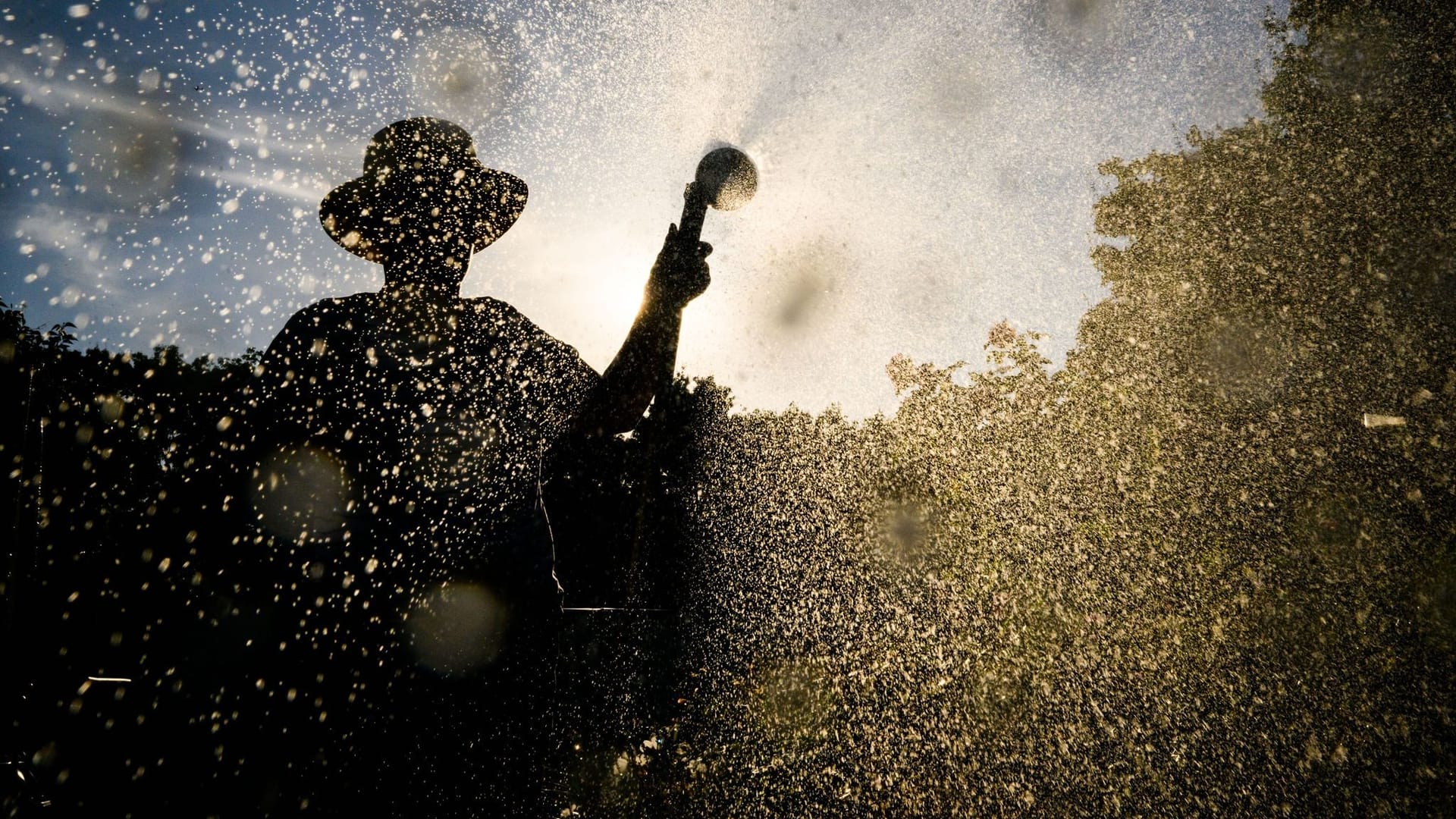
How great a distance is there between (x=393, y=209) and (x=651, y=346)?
Answer: 1615mm

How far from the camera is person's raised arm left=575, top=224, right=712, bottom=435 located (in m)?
3.38

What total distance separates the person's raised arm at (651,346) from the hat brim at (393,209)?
1077mm

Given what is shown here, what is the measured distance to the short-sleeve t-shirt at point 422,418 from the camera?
79.0 inches

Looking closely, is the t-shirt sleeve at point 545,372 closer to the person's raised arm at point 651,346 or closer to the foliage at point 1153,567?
the person's raised arm at point 651,346

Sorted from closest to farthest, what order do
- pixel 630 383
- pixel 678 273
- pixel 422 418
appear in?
pixel 422 418 → pixel 630 383 → pixel 678 273

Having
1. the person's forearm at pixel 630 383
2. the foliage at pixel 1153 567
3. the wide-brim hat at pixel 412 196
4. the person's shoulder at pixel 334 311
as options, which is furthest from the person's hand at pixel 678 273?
the foliage at pixel 1153 567

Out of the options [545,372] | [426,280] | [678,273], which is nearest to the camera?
[426,280]

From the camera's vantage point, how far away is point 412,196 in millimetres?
2592

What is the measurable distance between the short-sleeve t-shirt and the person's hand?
143cm

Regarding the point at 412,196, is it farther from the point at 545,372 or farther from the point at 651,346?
the point at 651,346

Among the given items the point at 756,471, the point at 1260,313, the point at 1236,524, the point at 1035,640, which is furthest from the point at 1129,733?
the point at 756,471

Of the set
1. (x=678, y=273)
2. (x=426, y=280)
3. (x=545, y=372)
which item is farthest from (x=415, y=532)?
(x=678, y=273)

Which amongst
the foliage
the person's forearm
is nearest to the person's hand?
the person's forearm

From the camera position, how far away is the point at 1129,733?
519cm
